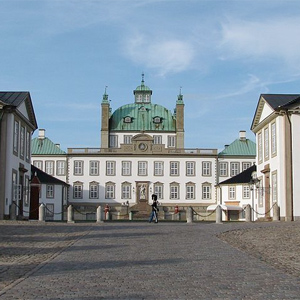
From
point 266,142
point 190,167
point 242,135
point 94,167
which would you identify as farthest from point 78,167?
point 266,142

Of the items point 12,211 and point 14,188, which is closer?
point 12,211

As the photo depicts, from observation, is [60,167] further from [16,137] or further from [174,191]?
[16,137]

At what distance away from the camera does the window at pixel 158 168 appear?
87.4 meters

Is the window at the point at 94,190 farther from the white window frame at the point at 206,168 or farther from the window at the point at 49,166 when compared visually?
the white window frame at the point at 206,168

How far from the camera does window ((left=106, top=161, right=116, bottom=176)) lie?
87312mm

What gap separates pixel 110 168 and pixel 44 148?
9910 mm

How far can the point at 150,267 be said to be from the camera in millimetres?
13789

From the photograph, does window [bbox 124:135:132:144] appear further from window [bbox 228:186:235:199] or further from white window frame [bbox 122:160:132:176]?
window [bbox 228:186:235:199]

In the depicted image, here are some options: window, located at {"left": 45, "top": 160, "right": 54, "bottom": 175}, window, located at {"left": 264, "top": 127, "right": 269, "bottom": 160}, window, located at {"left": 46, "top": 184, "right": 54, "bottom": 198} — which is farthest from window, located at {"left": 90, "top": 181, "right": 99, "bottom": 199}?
window, located at {"left": 264, "top": 127, "right": 269, "bottom": 160}

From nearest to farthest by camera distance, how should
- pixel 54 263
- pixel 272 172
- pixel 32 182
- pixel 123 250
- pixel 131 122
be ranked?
pixel 54 263
pixel 123 250
pixel 272 172
pixel 32 182
pixel 131 122

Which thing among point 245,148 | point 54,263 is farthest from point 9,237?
point 245,148

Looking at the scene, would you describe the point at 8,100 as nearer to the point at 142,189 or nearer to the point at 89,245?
the point at 89,245

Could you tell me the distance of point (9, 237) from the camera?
73.6 feet

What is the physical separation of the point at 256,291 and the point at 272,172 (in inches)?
1217
